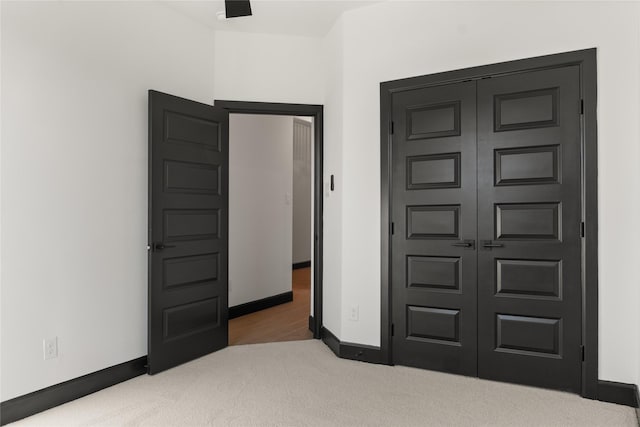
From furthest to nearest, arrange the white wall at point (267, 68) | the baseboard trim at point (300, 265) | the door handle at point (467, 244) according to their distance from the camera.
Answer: the baseboard trim at point (300, 265)
the white wall at point (267, 68)
the door handle at point (467, 244)

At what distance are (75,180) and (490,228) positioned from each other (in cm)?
280

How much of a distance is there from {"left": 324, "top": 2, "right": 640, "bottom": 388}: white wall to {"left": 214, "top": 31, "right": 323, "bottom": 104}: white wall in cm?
27

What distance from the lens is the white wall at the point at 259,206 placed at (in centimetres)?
514

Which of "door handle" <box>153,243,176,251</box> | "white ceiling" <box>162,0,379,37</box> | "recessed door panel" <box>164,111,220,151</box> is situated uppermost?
"white ceiling" <box>162,0,379,37</box>

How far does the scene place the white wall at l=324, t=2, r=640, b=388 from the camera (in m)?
2.79

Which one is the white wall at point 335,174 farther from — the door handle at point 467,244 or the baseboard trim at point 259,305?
the baseboard trim at point 259,305

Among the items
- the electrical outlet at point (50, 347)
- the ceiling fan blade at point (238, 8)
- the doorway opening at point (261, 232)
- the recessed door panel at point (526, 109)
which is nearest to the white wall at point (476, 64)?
the recessed door panel at point (526, 109)

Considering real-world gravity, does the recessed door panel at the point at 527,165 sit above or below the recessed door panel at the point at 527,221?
above

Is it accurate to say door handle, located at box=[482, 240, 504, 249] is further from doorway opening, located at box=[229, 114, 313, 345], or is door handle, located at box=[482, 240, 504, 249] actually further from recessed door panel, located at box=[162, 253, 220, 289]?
recessed door panel, located at box=[162, 253, 220, 289]

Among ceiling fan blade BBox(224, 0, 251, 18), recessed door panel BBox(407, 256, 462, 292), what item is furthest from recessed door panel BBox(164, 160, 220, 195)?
recessed door panel BBox(407, 256, 462, 292)

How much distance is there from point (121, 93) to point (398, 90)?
2051 mm

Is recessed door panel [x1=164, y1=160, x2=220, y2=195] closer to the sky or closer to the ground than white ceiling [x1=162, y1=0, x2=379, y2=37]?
closer to the ground

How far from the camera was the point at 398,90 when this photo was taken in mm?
3498

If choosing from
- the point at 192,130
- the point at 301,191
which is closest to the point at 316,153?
the point at 192,130
